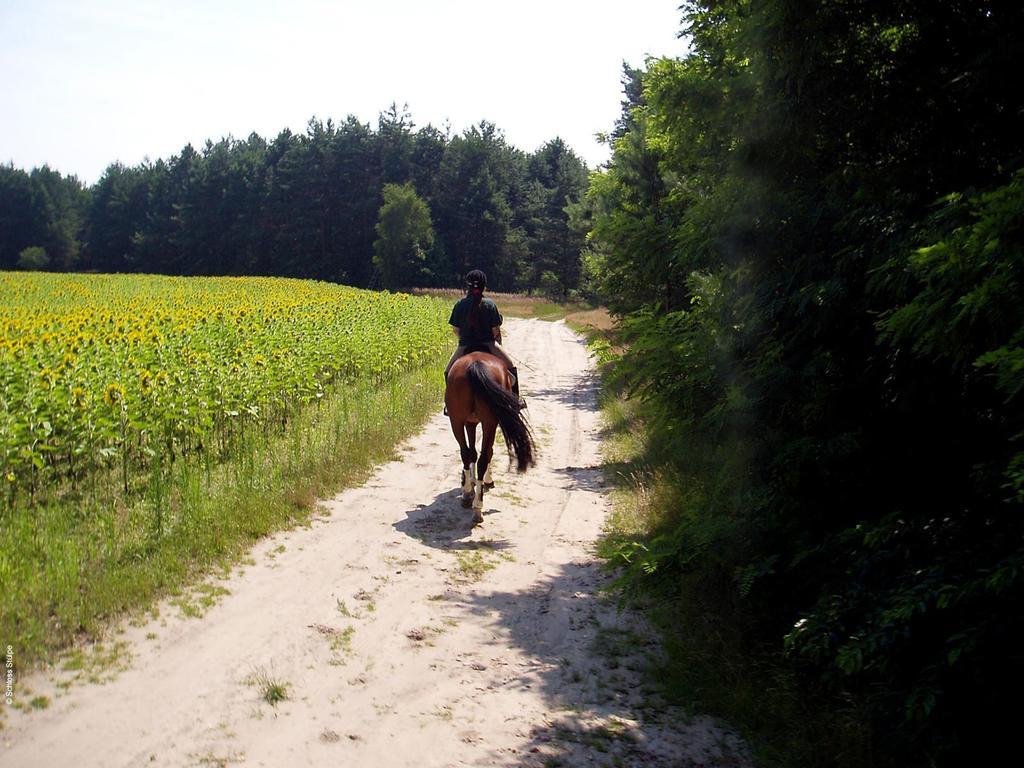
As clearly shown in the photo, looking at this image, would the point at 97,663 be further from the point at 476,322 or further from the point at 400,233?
the point at 400,233

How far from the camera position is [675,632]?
559cm

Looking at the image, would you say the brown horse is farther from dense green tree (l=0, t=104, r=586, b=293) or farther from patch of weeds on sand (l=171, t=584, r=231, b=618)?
dense green tree (l=0, t=104, r=586, b=293)

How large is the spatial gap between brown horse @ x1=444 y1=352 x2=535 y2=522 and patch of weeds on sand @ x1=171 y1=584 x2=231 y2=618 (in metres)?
2.99

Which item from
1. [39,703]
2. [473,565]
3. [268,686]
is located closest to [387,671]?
[268,686]

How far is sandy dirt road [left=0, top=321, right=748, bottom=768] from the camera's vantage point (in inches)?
158

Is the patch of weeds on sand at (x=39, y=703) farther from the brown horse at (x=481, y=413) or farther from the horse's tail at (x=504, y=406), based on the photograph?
the horse's tail at (x=504, y=406)

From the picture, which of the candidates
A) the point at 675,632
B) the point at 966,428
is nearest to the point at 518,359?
the point at 675,632

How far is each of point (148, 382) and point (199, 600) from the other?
144 inches

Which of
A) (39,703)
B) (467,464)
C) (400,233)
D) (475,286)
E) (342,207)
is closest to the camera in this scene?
(39,703)

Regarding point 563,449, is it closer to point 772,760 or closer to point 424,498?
point 424,498

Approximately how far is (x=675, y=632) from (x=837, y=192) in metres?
3.23

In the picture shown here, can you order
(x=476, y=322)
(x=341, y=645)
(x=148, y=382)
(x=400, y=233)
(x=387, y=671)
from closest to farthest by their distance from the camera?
(x=387, y=671), (x=341, y=645), (x=148, y=382), (x=476, y=322), (x=400, y=233)

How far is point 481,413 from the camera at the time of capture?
28.4ft

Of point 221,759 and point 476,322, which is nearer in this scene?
point 221,759
